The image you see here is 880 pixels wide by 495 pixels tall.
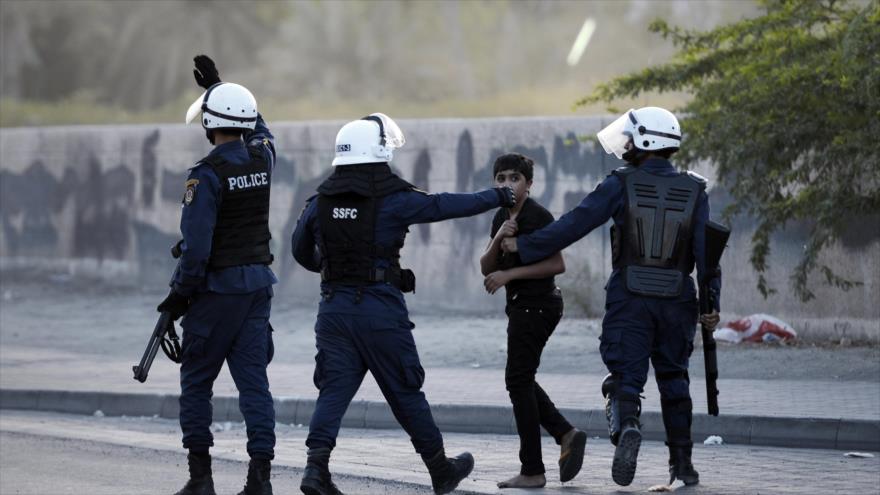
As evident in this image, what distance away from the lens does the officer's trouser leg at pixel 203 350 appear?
6.78 metres

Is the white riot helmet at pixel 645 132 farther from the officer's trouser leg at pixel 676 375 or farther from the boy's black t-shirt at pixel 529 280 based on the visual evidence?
the officer's trouser leg at pixel 676 375

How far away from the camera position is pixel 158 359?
13.8m

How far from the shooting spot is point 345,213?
6.60 metres

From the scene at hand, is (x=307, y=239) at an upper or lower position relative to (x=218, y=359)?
upper

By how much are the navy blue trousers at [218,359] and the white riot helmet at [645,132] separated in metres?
1.92

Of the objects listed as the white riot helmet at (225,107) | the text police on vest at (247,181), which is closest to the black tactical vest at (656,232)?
the text police on vest at (247,181)

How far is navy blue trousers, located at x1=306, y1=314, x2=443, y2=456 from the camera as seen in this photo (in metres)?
6.56

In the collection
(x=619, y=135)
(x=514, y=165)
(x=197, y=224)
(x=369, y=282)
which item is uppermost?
(x=619, y=135)

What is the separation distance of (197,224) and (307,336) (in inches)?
344

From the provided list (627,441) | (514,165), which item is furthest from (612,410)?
(514,165)

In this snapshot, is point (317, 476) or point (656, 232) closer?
point (317, 476)

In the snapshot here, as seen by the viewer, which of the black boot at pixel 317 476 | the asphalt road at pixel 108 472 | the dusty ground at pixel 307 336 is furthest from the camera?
the dusty ground at pixel 307 336

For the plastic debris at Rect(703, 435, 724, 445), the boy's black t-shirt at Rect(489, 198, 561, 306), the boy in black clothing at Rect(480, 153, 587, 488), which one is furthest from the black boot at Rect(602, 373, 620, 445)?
the plastic debris at Rect(703, 435, 724, 445)

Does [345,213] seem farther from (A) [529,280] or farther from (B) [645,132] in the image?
(B) [645,132]
